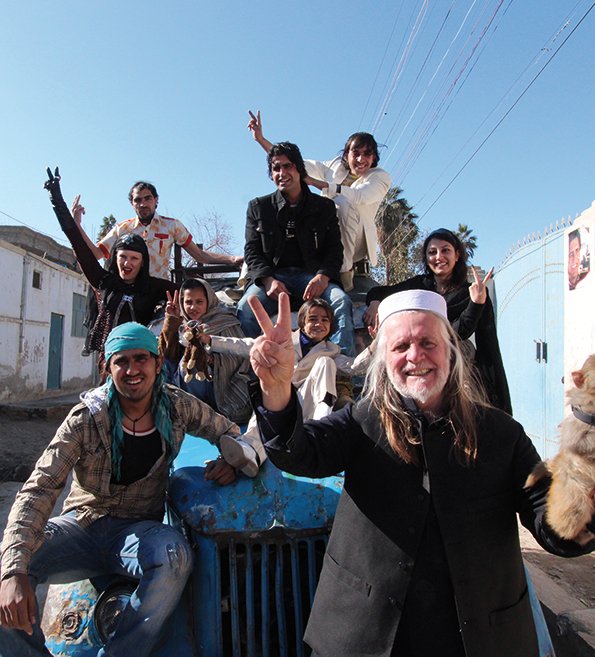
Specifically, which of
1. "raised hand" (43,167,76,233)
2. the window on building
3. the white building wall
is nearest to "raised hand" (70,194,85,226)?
"raised hand" (43,167,76,233)

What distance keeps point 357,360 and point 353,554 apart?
6.21 feet

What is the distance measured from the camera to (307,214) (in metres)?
4.49

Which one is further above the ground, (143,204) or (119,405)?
(143,204)

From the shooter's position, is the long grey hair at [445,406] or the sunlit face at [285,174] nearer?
the long grey hair at [445,406]

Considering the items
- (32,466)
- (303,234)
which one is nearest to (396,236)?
(32,466)

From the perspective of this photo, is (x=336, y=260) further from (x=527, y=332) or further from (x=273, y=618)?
(x=527, y=332)

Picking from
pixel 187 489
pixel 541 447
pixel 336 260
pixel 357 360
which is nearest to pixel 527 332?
pixel 541 447

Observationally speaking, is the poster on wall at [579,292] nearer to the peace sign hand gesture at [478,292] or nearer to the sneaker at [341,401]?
the peace sign hand gesture at [478,292]

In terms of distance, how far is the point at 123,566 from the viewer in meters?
2.45

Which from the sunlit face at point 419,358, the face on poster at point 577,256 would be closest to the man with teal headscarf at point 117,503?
the sunlit face at point 419,358

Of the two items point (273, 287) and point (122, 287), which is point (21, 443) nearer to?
point (122, 287)

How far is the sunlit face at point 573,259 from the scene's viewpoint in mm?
6734

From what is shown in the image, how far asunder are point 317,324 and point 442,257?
3.31 ft

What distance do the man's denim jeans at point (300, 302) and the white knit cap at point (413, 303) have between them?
6.29 feet
